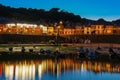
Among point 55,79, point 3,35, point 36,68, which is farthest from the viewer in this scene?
point 3,35

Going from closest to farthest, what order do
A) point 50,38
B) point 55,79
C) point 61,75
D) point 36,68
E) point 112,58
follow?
1. point 55,79
2. point 61,75
3. point 36,68
4. point 112,58
5. point 50,38

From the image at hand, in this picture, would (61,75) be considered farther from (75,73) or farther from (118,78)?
(118,78)

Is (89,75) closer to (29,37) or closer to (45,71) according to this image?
Result: (45,71)

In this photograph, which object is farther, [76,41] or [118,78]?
[76,41]

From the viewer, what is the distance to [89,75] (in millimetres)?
60000

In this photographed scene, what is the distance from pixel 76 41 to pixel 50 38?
1232 cm

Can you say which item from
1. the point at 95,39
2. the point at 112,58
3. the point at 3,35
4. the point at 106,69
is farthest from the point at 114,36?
the point at 106,69

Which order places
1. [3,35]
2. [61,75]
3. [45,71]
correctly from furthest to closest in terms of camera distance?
[3,35] < [45,71] < [61,75]

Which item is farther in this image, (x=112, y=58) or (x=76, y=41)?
(x=76, y=41)

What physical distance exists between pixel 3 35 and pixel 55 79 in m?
119

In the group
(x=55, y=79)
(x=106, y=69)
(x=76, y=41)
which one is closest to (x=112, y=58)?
(x=106, y=69)

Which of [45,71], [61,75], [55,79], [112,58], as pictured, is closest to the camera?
[55,79]

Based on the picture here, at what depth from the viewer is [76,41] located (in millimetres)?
177500

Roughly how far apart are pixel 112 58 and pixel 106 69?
2393 centimetres
